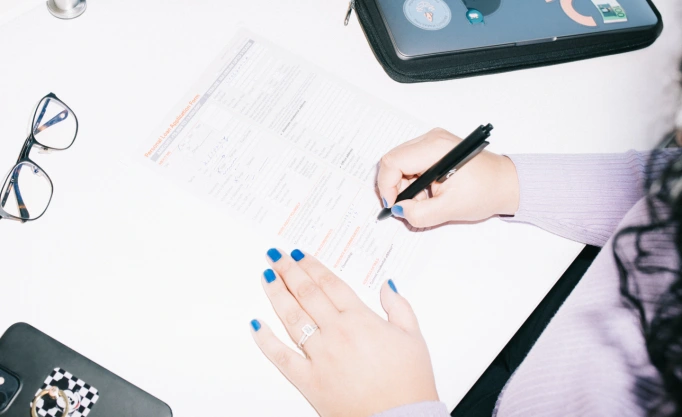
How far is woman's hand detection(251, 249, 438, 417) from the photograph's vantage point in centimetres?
52

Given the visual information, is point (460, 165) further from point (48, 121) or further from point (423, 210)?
point (48, 121)

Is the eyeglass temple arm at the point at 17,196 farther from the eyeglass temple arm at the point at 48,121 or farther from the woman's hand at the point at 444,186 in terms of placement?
the woman's hand at the point at 444,186

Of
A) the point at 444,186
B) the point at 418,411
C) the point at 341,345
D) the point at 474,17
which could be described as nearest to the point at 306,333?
the point at 341,345

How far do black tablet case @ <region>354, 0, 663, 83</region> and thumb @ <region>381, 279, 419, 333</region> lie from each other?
322 mm

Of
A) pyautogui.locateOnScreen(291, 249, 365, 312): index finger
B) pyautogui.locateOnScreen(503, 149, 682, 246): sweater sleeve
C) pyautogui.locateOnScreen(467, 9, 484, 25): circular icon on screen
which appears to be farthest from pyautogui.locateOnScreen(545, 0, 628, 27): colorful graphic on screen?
pyautogui.locateOnScreen(291, 249, 365, 312): index finger

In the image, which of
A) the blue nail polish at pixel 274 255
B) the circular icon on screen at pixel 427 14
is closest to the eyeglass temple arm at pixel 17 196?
the blue nail polish at pixel 274 255

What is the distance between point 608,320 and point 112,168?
660 mm

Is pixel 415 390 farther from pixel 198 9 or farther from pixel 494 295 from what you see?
pixel 198 9

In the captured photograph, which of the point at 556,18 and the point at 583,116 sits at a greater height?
the point at 556,18

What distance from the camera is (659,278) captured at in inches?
20.9

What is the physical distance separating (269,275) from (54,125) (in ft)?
1.19

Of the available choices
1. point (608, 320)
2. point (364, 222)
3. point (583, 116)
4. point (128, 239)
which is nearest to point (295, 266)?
point (364, 222)

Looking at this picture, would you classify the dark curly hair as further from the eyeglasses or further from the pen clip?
the eyeglasses

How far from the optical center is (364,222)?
619 mm
